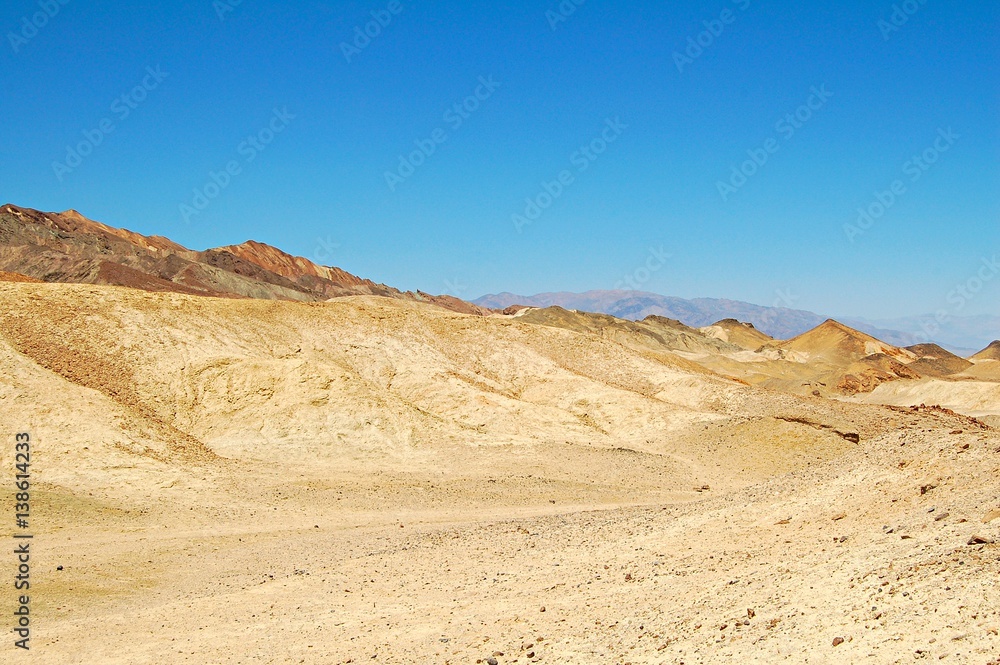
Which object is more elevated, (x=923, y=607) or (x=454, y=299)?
(x=454, y=299)

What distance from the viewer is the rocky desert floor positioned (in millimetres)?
10008

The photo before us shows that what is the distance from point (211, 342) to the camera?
3325 centimetres

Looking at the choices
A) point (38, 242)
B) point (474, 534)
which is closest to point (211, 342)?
point (474, 534)

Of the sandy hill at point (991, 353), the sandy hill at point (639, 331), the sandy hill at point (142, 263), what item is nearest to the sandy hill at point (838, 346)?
the sandy hill at point (639, 331)

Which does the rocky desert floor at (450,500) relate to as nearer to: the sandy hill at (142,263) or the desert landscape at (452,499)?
the desert landscape at (452,499)

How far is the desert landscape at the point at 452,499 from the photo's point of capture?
1001 centimetres

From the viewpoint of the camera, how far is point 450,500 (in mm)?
24438

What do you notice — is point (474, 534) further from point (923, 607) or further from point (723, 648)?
point (923, 607)

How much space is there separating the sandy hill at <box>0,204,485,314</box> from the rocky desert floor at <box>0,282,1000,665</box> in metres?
43.3

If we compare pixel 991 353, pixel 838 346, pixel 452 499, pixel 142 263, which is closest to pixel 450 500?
pixel 452 499

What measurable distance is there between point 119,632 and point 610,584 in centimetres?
818

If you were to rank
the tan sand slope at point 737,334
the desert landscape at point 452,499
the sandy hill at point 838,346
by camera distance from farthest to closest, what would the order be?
the tan sand slope at point 737,334
the sandy hill at point 838,346
the desert landscape at point 452,499

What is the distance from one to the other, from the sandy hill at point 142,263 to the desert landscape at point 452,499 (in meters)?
43.1

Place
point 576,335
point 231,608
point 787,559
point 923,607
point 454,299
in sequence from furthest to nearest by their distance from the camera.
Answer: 1. point 454,299
2. point 576,335
3. point 231,608
4. point 787,559
5. point 923,607
